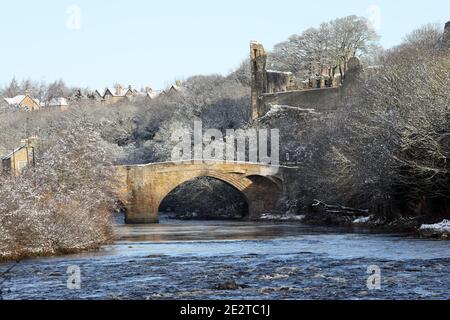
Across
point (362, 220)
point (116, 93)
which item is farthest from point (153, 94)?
point (362, 220)

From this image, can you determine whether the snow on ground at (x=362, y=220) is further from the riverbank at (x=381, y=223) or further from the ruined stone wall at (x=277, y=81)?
the ruined stone wall at (x=277, y=81)

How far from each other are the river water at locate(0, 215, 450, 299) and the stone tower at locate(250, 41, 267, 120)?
139 feet

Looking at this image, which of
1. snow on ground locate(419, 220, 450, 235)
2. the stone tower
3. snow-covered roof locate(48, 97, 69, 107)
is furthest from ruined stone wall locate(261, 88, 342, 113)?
snow-covered roof locate(48, 97, 69, 107)

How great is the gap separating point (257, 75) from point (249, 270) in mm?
56269

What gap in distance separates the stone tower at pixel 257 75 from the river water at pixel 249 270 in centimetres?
4245

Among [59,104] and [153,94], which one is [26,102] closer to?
[59,104]

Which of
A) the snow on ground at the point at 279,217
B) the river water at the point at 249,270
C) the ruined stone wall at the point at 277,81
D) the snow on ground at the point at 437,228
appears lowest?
the river water at the point at 249,270

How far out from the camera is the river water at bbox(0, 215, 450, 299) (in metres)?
20.5

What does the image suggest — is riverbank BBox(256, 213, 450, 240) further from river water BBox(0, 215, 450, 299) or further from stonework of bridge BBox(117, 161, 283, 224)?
stonework of bridge BBox(117, 161, 283, 224)

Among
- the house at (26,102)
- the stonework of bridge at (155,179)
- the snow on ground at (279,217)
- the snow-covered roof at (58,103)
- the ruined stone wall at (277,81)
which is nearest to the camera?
the snow on ground at (279,217)

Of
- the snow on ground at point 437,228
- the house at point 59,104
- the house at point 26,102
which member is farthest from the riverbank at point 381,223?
the house at point 26,102

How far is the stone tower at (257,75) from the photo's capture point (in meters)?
78.4

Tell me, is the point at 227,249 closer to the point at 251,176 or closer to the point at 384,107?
the point at 384,107

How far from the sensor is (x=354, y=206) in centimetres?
4688
